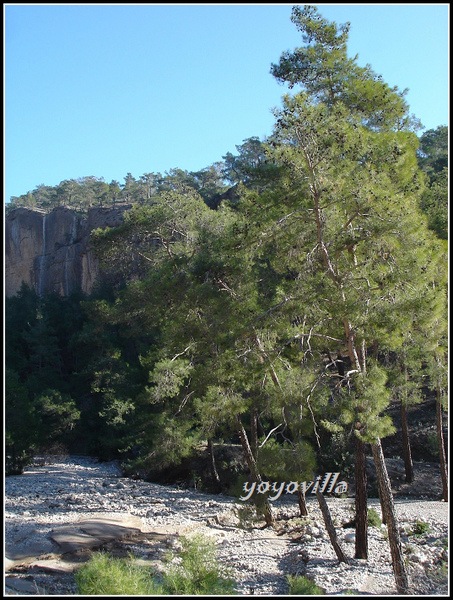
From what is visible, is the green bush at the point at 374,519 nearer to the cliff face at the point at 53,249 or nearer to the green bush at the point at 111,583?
the green bush at the point at 111,583

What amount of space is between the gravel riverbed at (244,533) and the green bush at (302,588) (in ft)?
0.94

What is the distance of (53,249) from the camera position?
1635 inches

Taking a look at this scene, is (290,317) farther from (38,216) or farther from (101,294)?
(38,216)

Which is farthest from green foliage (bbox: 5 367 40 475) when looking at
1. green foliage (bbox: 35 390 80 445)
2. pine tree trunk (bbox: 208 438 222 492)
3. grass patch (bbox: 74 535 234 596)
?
grass patch (bbox: 74 535 234 596)

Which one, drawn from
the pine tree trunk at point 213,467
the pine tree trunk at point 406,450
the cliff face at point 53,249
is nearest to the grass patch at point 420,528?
the pine tree trunk at point 406,450

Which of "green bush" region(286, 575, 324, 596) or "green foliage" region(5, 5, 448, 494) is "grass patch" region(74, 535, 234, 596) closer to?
"green bush" region(286, 575, 324, 596)

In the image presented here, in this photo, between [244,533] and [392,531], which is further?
[244,533]

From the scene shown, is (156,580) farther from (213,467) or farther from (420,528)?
(213,467)

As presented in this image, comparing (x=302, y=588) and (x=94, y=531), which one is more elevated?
(x=302, y=588)

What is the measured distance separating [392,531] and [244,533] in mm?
4704

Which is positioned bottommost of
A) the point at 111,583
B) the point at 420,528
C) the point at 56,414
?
the point at 420,528

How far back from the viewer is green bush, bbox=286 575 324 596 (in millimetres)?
6305

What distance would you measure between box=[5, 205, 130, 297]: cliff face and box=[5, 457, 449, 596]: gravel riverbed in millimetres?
25070

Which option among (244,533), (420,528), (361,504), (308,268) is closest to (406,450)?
(420,528)
